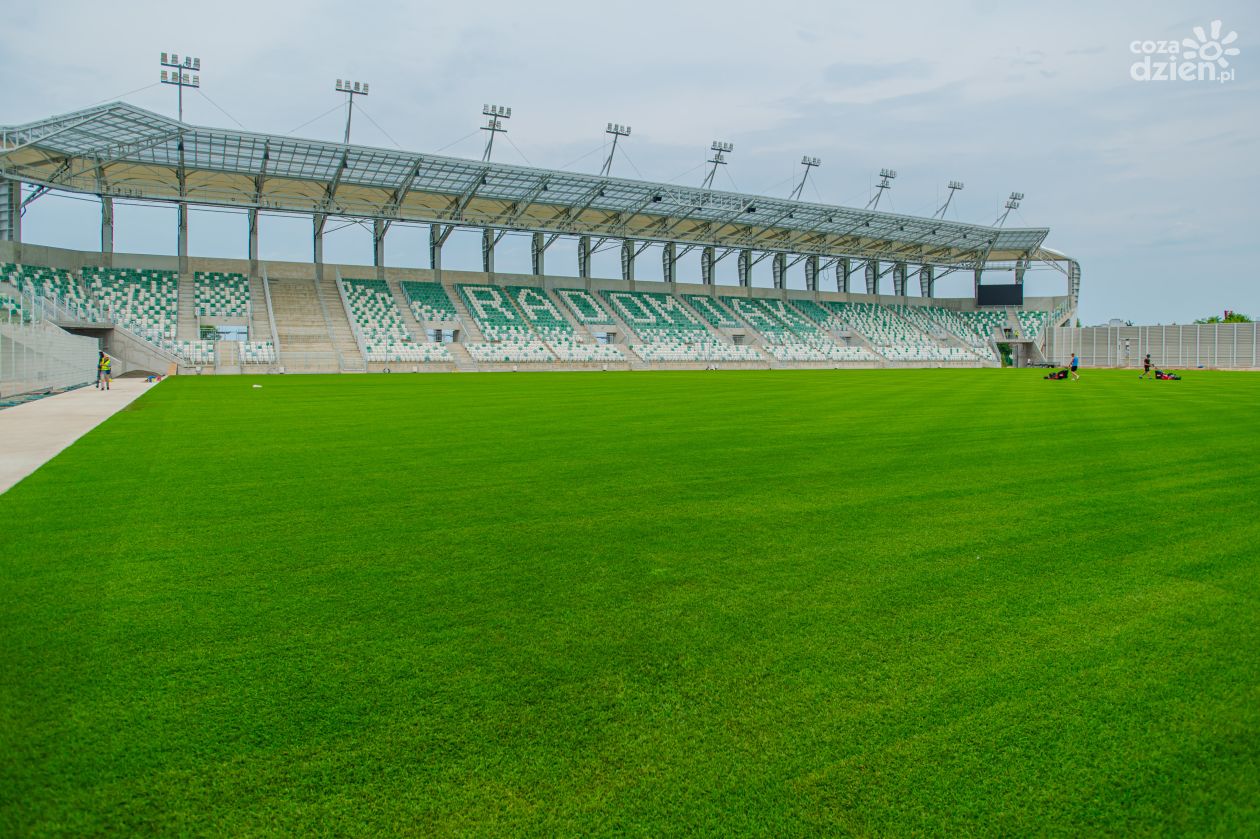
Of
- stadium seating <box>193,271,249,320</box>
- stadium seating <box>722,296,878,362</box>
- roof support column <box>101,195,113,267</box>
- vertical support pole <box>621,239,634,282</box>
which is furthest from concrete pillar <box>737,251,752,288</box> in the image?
roof support column <box>101,195,113,267</box>

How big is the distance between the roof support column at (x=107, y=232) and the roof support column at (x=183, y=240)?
3101 mm

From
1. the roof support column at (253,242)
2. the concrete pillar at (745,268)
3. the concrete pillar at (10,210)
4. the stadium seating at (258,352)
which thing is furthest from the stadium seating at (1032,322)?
the concrete pillar at (10,210)

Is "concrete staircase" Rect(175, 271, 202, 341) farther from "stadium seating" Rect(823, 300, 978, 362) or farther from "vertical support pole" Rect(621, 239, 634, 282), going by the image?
"stadium seating" Rect(823, 300, 978, 362)

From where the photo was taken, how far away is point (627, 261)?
57.7 m

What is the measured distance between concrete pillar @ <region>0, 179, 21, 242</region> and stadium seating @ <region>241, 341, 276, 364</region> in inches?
455

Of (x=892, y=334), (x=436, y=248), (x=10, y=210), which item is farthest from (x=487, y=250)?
(x=892, y=334)

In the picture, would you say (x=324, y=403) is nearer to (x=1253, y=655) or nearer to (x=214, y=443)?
(x=214, y=443)

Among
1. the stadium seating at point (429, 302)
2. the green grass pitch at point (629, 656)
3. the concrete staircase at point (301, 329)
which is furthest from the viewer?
the stadium seating at point (429, 302)

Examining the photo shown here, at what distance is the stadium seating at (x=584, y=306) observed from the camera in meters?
52.5

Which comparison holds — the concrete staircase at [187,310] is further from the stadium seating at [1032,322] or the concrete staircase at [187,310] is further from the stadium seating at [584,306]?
the stadium seating at [1032,322]

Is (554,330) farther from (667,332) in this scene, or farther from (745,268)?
(745,268)

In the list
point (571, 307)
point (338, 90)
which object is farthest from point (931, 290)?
point (338, 90)

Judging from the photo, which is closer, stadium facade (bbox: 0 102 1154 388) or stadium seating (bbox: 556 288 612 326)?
stadium facade (bbox: 0 102 1154 388)

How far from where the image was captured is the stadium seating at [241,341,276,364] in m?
38.4
